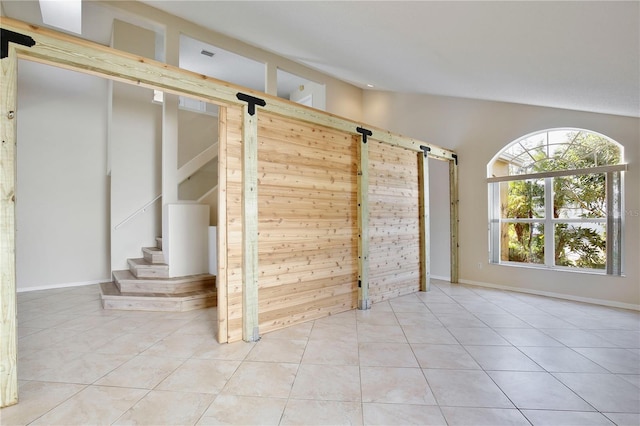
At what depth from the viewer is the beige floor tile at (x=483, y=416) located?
5.87 ft

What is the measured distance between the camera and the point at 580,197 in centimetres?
458

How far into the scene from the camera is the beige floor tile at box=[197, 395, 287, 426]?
1806 millimetres

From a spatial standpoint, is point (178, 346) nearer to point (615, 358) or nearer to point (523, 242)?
point (615, 358)

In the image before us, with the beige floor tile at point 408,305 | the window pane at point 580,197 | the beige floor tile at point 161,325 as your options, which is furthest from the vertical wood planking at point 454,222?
the beige floor tile at point 161,325

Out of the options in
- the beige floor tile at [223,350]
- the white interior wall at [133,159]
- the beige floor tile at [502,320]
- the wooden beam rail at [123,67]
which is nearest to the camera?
the wooden beam rail at [123,67]

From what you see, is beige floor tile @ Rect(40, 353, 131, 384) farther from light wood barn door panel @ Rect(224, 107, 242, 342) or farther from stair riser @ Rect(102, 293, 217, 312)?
stair riser @ Rect(102, 293, 217, 312)

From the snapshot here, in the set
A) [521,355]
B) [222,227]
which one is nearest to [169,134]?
[222,227]

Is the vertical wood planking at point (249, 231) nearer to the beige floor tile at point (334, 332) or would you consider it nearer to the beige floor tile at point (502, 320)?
the beige floor tile at point (334, 332)

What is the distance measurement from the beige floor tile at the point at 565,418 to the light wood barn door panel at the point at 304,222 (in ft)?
Result: 7.40

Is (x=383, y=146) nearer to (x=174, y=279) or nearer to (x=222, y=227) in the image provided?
(x=222, y=227)

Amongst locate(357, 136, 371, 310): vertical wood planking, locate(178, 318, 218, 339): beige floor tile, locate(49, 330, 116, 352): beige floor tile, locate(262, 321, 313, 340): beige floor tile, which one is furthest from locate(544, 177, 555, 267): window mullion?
locate(49, 330, 116, 352): beige floor tile

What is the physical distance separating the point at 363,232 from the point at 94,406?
3138mm

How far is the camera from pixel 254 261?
3062mm

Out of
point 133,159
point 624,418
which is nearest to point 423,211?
point 624,418
